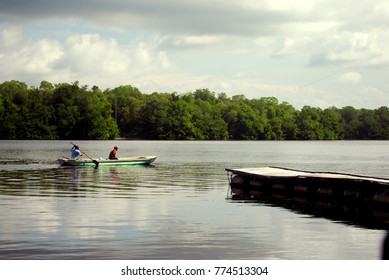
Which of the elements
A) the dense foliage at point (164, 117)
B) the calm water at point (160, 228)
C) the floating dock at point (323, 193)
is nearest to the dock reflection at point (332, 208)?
the floating dock at point (323, 193)

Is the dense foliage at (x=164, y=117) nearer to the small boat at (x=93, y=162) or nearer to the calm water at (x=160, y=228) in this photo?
the small boat at (x=93, y=162)

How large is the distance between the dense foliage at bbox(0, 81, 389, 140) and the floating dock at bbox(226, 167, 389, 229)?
7809 cm

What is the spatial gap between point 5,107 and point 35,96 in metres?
12.1

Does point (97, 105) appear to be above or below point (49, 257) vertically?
above

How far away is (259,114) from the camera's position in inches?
6614

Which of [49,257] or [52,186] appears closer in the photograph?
[49,257]

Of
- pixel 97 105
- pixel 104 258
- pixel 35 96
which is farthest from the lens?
pixel 97 105

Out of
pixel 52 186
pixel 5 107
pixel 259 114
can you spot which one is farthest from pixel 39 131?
pixel 52 186

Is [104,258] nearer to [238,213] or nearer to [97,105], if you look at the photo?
[238,213]

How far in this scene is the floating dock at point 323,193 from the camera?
78.4 feet

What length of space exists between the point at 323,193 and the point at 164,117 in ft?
397

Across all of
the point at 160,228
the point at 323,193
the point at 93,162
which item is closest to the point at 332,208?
the point at 323,193

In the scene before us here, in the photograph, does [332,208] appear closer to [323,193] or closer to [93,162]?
[323,193]

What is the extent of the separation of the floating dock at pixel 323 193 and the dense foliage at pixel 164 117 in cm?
7809
